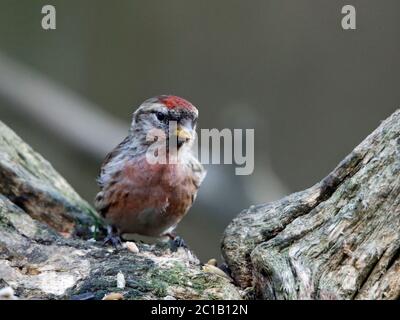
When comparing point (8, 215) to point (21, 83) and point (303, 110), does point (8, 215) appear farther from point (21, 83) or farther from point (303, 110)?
point (303, 110)

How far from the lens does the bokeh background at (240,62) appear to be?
7883 mm

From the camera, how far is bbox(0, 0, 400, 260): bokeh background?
7883 millimetres

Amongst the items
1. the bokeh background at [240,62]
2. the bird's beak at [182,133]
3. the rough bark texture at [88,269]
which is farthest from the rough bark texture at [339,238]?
the bokeh background at [240,62]

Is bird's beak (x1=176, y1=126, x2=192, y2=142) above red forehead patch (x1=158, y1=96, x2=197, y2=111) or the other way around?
the other way around

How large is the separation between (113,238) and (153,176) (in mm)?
476

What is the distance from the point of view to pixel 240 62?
8.20 meters

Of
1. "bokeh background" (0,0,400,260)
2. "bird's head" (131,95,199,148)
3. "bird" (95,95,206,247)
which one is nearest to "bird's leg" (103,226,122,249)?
"bird" (95,95,206,247)

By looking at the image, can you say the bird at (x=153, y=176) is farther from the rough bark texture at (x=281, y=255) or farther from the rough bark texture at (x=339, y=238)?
the rough bark texture at (x=339, y=238)

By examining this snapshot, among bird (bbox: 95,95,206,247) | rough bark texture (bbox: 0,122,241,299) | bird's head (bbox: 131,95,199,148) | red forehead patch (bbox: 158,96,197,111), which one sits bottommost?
rough bark texture (bbox: 0,122,241,299)

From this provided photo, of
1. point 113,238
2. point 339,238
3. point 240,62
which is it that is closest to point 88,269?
point 113,238

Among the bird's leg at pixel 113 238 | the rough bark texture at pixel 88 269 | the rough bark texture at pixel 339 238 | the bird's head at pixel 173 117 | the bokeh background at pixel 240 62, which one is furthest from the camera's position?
the bokeh background at pixel 240 62

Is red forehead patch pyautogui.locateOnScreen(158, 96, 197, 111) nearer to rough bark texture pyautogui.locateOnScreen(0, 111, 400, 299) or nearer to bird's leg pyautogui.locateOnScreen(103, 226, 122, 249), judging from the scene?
bird's leg pyautogui.locateOnScreen(103, 226, 122, 249)

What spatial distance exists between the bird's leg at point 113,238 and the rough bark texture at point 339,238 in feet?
2.11

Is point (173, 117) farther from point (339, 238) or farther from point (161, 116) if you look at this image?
point (339, 238)
